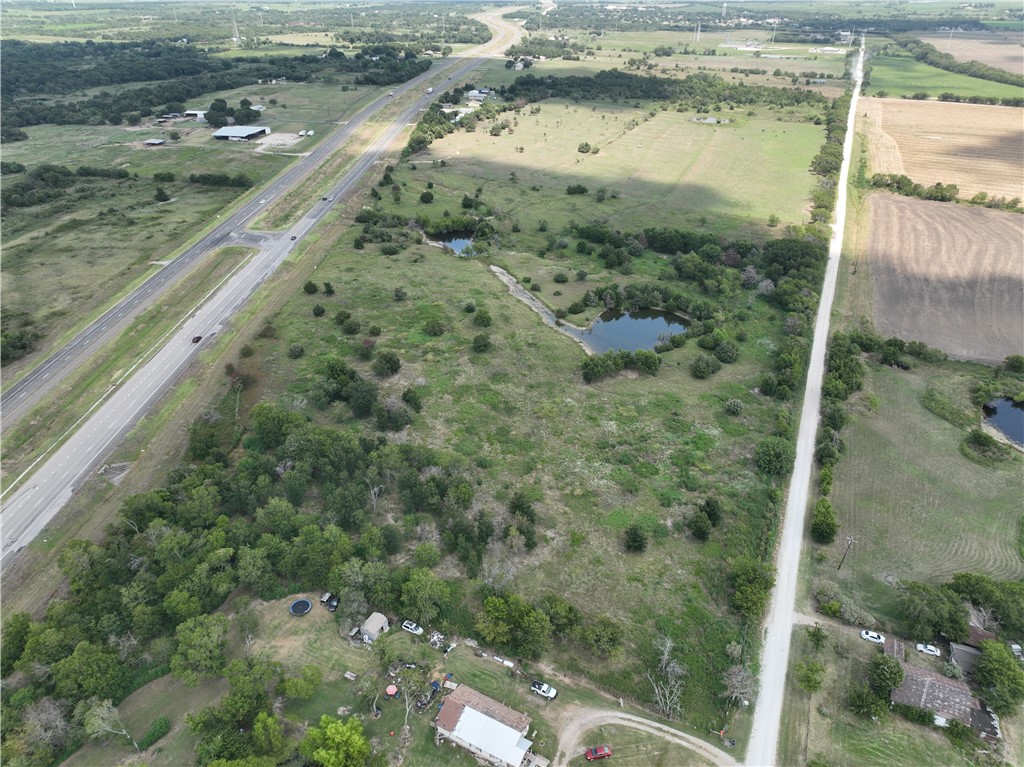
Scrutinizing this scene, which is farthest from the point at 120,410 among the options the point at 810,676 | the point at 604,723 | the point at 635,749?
the point at 810,676

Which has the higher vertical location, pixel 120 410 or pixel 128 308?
pixel 128 308

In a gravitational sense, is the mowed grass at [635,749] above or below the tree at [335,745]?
below

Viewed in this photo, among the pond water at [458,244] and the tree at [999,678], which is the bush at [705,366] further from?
the pond water at [458,244]

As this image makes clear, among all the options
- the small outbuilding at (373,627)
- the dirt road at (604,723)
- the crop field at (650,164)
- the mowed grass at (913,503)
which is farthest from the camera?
the crop field at (650,164)

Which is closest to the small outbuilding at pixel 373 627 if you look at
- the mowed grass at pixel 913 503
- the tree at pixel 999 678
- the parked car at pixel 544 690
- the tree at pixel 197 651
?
the tree at pixel 197 651

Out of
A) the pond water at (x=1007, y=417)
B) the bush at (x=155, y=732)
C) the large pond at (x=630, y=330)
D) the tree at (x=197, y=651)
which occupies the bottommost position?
the bush at (x=155, y=732)

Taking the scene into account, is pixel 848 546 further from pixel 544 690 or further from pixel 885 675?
pixel 544 690
